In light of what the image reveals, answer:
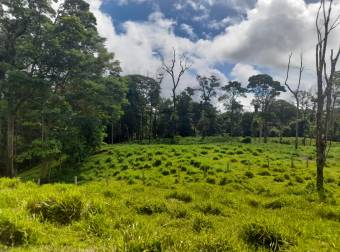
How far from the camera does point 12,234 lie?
21.2 ft

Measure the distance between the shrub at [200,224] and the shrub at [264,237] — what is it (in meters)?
1.36

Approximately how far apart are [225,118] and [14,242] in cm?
6934

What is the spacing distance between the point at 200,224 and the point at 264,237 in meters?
1.88

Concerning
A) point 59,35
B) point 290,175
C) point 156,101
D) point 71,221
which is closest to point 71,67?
point 59,35

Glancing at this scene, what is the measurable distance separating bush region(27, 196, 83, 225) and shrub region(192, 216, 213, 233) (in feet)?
9.11

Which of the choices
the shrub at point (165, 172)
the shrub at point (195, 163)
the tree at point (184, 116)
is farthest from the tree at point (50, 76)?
the tree at point (184, 116)

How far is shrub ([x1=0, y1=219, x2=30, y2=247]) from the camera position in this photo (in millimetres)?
6379

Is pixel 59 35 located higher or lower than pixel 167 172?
higher

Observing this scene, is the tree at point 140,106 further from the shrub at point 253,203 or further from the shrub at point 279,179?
the shrub at point 253,203

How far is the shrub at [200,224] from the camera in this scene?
8.51 m

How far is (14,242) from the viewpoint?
6.36 meters

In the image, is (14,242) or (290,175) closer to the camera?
(14,242)

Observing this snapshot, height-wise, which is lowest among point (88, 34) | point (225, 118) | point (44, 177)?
point (44, 177)

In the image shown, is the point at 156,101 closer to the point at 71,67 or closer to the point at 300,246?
the point at 71,67
